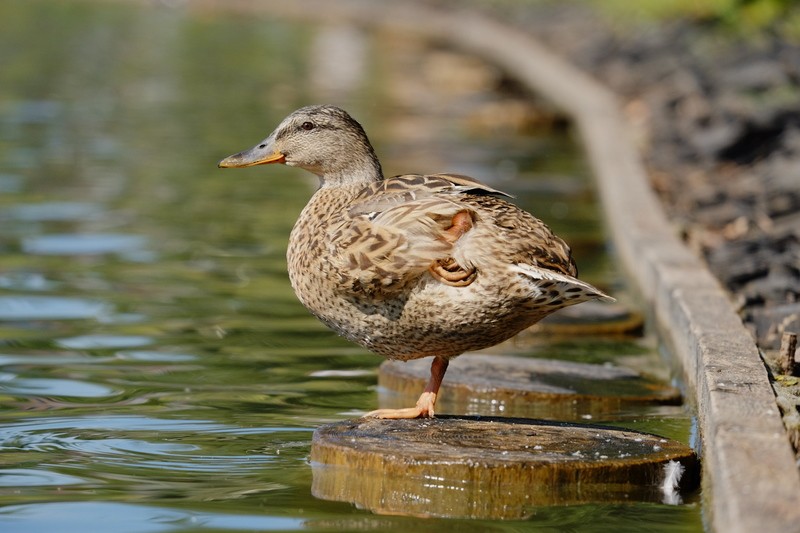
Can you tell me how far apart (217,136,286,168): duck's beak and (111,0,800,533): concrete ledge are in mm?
1725

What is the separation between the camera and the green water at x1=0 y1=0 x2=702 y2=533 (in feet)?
15.7

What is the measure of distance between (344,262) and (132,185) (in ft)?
25.1

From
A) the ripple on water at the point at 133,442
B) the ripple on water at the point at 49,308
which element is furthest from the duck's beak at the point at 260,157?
the ripple on water at the point at 49,308

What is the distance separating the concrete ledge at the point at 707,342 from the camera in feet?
12.9

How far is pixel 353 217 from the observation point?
5297mm

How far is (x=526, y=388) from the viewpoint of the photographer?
6.14 metres

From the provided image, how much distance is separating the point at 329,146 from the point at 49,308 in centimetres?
275

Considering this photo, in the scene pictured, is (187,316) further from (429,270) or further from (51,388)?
(429,270)

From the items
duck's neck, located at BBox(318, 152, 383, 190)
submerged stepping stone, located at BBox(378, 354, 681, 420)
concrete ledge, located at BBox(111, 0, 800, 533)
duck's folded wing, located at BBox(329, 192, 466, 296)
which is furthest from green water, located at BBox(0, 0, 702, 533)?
duck's neck, located at BBox(318, 152, 383, 190)

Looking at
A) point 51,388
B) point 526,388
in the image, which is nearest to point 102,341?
point 51,388

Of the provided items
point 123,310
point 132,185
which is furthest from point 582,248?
point 132,185

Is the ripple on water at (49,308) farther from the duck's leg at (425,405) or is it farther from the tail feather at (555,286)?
the tail feather at (555,286)

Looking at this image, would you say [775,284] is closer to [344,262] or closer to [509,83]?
[344,262]

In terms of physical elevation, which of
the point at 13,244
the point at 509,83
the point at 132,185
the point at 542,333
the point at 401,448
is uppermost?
the point at 509,83
